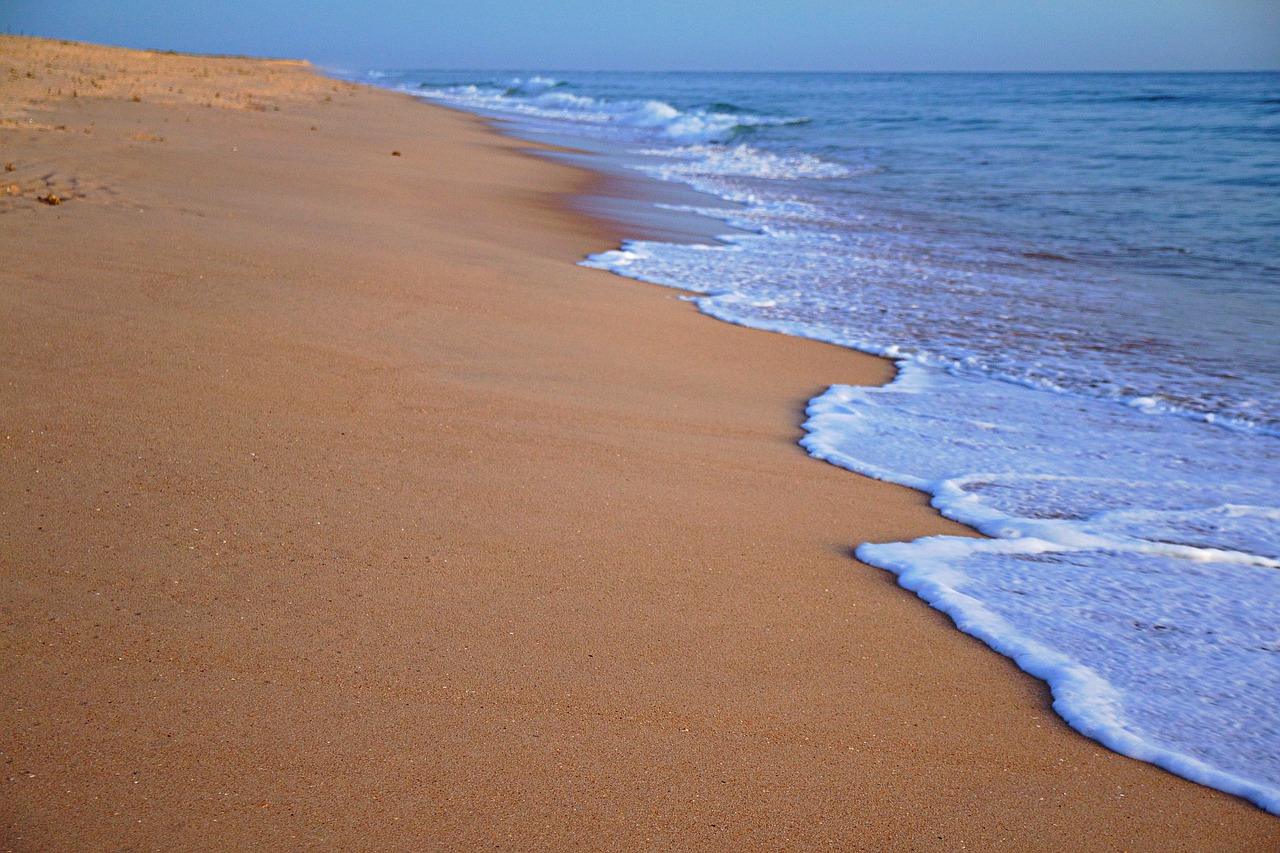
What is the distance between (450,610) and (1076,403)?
331cm

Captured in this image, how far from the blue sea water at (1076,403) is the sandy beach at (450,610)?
207 mm

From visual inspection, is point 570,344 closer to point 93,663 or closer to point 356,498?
point 356,498

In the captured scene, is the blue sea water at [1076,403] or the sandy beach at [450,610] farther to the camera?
the blue sea water at [1076,403]

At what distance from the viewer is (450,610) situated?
2.13m

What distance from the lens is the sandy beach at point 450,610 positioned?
5.29ft

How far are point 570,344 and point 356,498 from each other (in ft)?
6.23

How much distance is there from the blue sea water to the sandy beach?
207 mm

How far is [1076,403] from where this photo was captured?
425 cm

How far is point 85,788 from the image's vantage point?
150 centimetres

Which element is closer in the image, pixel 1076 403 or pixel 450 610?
pixel 450 610

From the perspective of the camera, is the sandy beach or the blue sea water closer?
the sandy beach

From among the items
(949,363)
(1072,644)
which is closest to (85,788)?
(1072,644)

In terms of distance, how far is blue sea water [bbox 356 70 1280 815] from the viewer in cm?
226

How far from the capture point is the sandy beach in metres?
1.61
